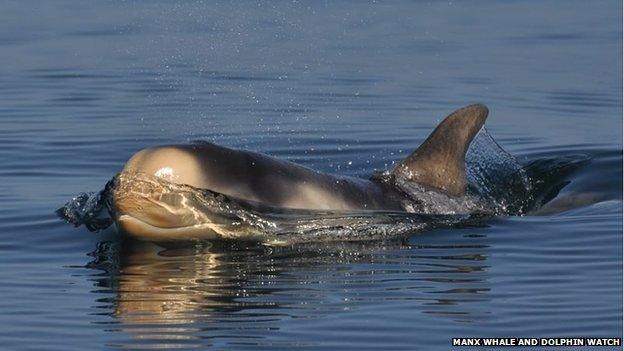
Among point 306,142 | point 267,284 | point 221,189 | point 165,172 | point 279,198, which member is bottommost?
point 267,284

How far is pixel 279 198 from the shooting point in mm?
13211

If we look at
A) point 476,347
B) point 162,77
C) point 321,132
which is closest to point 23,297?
point 476,347

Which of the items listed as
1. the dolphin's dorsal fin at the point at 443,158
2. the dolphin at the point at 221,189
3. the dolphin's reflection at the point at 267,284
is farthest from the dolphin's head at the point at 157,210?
the dolphin's dorsal fin at the point at 443,158

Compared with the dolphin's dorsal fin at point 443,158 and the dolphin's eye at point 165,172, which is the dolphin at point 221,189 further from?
the dolphin's dorsal fin at point 443,158

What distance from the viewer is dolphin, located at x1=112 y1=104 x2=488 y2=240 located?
12555mm

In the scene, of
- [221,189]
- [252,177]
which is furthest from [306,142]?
[221,189]

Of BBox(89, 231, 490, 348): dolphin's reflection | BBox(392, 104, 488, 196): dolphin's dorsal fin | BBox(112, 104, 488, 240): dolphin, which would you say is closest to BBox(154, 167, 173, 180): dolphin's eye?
BBox(112, 104, 488, 240): dolphin

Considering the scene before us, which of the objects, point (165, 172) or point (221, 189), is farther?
point (221, 189)

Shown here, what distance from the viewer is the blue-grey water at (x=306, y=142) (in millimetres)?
10914

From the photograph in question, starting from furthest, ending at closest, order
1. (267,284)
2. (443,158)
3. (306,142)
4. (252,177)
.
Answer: (306,142)
(443,158)
(252,177)
(267,284)

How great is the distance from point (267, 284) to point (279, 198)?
1.43 meters

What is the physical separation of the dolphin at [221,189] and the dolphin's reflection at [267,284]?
9.6 inches

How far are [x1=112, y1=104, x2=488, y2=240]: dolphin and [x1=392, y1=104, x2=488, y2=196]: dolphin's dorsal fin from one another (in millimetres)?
453

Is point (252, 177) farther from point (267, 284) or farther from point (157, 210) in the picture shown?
point (267, 284)
